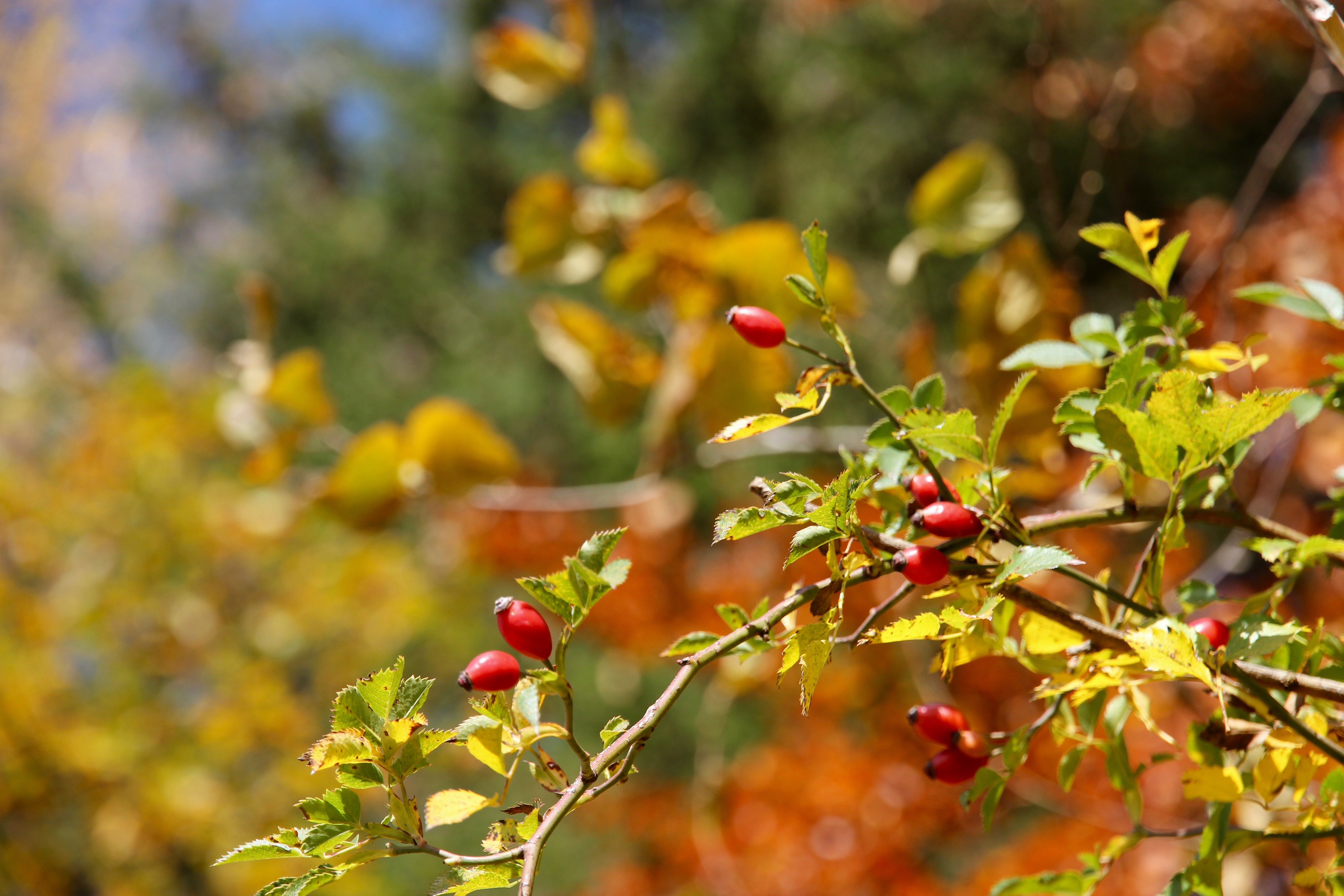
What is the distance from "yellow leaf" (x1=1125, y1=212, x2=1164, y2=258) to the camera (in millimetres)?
277

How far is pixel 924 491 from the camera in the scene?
0.79 feet

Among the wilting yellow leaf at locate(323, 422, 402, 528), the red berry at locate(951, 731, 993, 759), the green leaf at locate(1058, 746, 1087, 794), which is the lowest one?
the wilting yellow leaf at locate(323, 422, 402, 528)

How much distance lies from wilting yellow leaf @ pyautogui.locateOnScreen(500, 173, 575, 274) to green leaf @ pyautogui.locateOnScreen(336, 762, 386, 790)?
1.49 feet

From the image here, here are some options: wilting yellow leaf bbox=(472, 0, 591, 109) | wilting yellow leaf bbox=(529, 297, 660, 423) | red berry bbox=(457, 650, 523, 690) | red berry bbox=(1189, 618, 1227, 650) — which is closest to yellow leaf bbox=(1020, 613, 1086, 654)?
red berry bbox=(1189, 618, 1227, 650)

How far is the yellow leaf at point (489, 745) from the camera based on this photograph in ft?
0.68

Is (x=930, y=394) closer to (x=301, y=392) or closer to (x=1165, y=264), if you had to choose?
(x=1165, y=264)

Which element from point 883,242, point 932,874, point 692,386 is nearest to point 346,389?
point 883,242

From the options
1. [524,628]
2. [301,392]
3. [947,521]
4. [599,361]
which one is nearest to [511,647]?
[524,628]

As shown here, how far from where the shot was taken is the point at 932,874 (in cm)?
175

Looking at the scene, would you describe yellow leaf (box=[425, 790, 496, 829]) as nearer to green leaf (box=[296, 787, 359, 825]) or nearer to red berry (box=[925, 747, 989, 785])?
green leaf (box=[296, 787, 359, 825])

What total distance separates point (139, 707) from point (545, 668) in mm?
2265

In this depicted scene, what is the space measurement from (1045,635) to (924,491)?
0.05 metres

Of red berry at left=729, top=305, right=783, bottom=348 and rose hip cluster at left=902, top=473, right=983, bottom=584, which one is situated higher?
red berry at left=729, top=305, right=783, bottom=348

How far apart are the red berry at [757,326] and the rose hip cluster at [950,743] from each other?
0.11m
